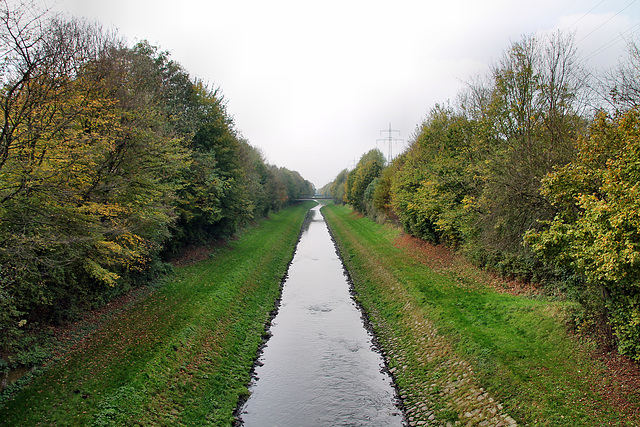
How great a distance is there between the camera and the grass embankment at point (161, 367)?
30.9 feet

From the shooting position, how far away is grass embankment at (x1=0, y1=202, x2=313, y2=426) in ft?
30.9

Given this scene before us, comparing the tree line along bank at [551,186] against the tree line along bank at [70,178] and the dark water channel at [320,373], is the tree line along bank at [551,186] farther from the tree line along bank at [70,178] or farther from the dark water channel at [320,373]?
the tree line along bank at [70,178]

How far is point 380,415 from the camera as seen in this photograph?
434 inches

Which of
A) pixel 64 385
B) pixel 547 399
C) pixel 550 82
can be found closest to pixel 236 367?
pixel 64 385

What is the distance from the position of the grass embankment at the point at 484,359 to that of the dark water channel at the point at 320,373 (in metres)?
0.82

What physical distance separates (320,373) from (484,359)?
5.27m

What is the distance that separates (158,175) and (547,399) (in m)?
18.5

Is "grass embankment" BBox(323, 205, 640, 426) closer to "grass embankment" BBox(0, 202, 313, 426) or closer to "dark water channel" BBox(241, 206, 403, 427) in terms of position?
"dark water channel" BBox(241, 206, 403, 427)

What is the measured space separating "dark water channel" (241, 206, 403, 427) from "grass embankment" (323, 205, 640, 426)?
0.82 m

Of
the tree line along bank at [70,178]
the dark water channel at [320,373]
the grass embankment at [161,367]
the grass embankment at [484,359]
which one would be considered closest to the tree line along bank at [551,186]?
the grass embankment at [484,359]

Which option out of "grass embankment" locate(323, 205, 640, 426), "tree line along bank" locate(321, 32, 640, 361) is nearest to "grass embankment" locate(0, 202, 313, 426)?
"grass embankment" locate(323, 205, 640, 426)

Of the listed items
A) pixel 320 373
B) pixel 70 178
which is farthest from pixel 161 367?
pixel 70 178

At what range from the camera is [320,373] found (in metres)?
13.4

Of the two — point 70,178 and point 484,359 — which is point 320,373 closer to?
point 484,359
